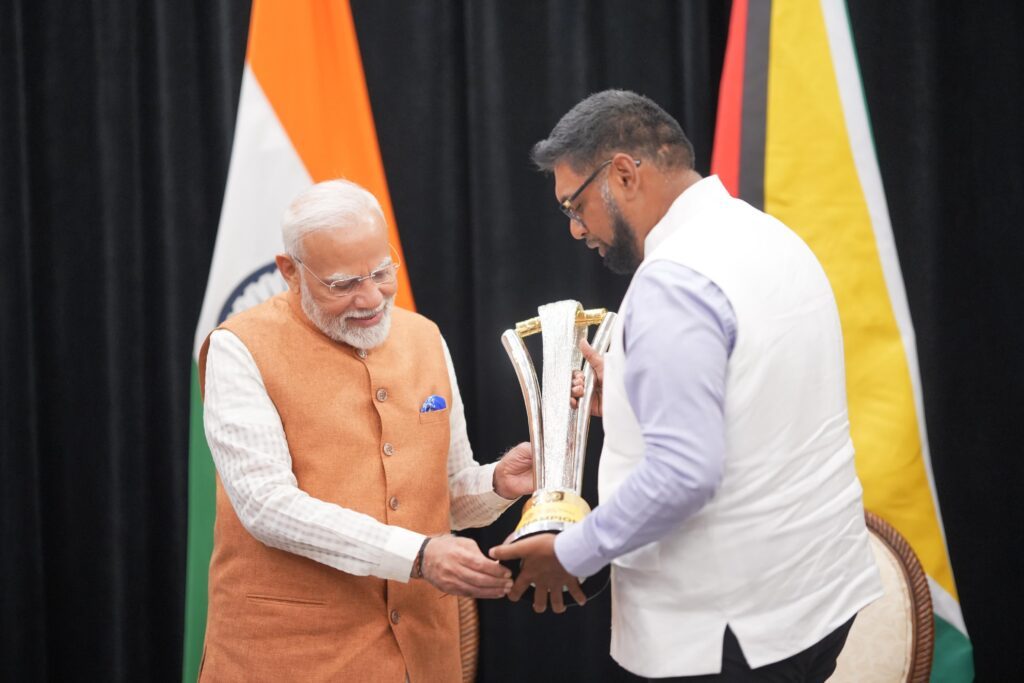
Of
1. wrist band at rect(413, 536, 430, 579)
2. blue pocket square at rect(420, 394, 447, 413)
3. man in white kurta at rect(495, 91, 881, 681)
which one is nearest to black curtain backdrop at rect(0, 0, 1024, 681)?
blue pocket square at rect(420, 394, 447, 413)

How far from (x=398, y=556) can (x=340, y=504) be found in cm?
18

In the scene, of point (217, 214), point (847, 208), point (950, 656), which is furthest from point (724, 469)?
point (217, 214)

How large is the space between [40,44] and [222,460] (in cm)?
188

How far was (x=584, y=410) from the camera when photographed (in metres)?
2.17

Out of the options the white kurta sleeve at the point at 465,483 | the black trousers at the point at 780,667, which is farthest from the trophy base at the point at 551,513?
the white kurta sleeve at the point at 465,483

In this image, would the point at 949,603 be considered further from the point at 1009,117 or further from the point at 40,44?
the point at 40,44

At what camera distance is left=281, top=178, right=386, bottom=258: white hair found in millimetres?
2129

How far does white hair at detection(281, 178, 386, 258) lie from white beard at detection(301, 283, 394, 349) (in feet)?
0.36

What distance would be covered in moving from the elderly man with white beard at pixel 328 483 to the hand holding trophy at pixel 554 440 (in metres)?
0.16

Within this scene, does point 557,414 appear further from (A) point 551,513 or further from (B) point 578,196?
(B) point 578,196

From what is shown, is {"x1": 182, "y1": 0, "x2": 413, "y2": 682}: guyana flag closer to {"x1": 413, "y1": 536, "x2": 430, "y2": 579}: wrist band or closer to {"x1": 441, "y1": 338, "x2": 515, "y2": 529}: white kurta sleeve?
{"x1": 441, "y1": 338, "x2": 515, "y2": 529}: white kurta sleeve

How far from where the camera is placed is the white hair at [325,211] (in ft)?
6.98

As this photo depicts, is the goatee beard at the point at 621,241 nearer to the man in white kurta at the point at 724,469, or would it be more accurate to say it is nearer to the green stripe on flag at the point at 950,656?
the man in white kurta at the point at 724,469

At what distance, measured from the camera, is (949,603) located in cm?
298
